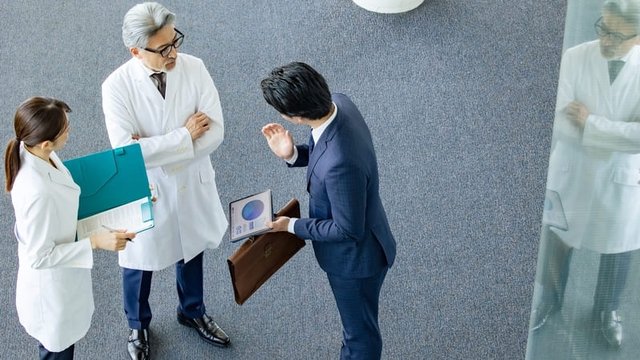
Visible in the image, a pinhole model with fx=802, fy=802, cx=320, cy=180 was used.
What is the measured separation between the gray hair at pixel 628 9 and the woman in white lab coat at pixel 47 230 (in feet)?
5.70

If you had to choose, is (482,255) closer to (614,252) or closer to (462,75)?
(462,75)

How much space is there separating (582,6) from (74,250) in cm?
181

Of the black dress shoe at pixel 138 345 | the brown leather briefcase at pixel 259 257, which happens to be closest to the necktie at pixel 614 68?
the brown leather briefcase at pixel 259 257

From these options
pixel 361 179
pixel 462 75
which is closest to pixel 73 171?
pixel 361 179

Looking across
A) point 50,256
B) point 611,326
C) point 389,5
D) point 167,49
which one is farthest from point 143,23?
point 389,5

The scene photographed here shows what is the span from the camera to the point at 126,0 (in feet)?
17.0

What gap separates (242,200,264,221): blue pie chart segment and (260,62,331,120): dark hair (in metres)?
0.47

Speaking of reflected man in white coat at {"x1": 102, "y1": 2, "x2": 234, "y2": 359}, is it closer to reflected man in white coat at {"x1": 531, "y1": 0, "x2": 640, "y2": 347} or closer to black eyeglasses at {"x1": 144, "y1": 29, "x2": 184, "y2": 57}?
black eyeglasses at {"x1": 144, "y1": 29, "x2": 184, "y2": 57}

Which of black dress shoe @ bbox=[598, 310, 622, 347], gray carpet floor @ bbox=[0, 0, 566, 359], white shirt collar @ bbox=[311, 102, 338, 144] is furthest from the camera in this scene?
gray carpet floor @ bbox=[0, 0, 566, 359]

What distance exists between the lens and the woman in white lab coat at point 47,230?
8.20 feet

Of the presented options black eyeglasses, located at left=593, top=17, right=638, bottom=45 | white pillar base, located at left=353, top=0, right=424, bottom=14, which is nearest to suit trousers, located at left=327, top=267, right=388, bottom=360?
black eyeglasses, located at left=593, top=17, right=638, bottom=45

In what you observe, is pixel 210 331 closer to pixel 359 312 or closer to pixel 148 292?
pixel 148 292

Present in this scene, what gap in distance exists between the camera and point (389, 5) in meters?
4.96

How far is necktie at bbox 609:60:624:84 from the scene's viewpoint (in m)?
1.44
